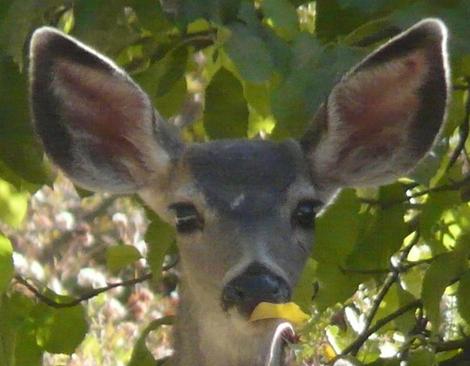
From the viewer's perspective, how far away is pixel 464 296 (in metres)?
4.66

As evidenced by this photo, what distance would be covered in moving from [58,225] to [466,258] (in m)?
5.25

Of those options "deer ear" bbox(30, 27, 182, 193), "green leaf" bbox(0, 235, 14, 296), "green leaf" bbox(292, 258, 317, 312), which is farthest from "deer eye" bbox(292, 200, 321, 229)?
"green leaf" bbox(0, 235, 14, 296)

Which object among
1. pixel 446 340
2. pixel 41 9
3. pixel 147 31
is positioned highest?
pixel 41 9

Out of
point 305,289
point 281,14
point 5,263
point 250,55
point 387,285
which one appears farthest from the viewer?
point 387,285

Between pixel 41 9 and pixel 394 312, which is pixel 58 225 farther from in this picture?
pixel 41 9

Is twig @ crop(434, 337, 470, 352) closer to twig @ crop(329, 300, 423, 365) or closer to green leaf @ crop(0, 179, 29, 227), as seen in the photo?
twig @ crop(329, 300, 423, 365)

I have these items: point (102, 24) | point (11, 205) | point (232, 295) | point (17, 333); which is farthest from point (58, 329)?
point (102, 24)

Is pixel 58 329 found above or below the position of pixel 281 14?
below

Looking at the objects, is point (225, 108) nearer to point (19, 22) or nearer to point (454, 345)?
point (19, 22)

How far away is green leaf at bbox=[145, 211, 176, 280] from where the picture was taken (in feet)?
16.2

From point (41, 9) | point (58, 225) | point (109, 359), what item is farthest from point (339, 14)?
point (58, 225)

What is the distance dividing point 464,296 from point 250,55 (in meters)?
1.12

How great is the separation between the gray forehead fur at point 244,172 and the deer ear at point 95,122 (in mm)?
161

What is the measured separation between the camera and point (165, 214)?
479cm
